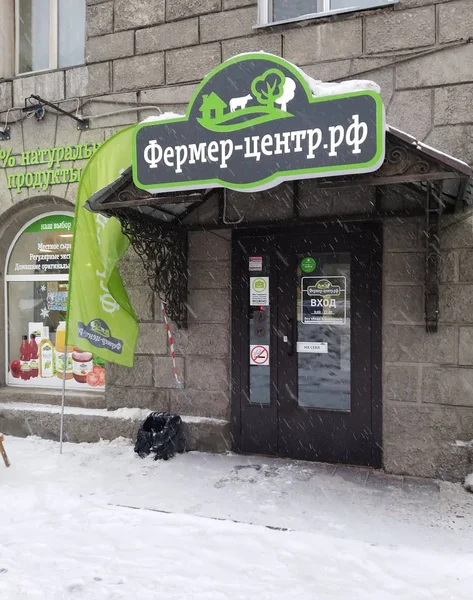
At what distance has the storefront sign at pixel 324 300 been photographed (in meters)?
5.43

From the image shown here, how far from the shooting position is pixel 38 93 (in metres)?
6.59

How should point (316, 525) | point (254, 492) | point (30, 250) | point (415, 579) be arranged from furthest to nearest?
point (30, 250) → point (254, 492) → point (316, 525) → point (415, 579)

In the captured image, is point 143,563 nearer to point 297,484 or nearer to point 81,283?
point 297,484

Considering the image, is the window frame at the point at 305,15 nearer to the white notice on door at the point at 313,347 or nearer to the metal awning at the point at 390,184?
the metal awning at the point at 390,184

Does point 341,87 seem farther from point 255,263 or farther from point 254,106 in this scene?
point 255,263

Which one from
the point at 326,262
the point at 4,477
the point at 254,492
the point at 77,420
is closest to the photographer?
the point at 254,492

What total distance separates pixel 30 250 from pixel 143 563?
4.63 metres

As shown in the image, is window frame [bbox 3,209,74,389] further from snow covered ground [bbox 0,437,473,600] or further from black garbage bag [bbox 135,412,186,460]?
black garbage bag [bbox 135,412,186,460]

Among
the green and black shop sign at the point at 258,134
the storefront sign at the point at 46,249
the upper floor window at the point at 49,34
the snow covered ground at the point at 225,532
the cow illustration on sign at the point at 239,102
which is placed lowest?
the snow covered ground at the point at 225,532

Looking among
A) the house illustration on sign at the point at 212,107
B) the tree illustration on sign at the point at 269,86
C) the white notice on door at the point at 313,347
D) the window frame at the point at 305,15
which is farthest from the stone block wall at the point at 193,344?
the window frame at the point at 305,15

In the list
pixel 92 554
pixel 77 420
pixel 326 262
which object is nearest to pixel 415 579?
pixel 92 554

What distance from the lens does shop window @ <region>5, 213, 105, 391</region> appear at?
22.3ft

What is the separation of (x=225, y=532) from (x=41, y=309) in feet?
13.5

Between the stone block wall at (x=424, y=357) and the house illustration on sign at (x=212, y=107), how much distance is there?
1945 mm
